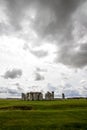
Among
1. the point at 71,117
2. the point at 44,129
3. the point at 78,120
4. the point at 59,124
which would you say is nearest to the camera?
the point at 44,129

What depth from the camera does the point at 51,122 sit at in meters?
44.5

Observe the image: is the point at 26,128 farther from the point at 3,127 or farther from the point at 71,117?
the point at 71,117

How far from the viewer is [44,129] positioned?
39688 mm

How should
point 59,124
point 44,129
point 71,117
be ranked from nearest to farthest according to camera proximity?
1. point 44,129
2. point 59,124
3. point 71,117

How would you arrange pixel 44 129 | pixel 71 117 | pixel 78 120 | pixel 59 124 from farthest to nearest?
pixel 71 117 → pixel 78 120 → pixel 59 124 → pixel 44 129

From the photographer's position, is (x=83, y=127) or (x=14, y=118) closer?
(x=83, y=127)

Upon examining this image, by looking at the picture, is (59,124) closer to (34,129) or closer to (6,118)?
(34,129)

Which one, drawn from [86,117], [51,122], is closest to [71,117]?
[86,117]

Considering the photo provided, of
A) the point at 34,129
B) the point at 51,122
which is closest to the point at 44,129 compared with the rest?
the point at 34,129

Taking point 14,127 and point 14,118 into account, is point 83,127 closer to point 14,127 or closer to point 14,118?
point 14,127

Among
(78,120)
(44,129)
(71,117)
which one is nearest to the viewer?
(44,129)

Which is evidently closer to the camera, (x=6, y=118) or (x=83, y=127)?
(x=83, y=127)

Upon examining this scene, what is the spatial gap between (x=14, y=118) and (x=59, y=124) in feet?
34.3

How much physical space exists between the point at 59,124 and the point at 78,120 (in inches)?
217
